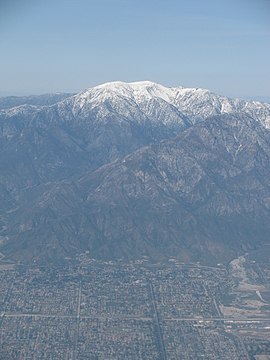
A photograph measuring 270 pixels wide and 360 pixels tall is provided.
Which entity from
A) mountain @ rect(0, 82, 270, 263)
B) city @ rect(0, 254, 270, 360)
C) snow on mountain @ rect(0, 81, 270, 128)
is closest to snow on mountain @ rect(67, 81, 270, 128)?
snow on mountain @ rect(0, 81, 270, 128)

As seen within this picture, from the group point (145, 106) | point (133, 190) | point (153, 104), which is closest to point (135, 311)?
point (133, 190)

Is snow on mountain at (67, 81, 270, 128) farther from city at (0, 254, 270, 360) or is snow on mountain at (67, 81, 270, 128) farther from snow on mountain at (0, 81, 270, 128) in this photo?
city at (0, 254, 270, 360)

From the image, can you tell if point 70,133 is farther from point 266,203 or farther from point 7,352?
point 7,352

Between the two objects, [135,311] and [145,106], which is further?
[145,106]

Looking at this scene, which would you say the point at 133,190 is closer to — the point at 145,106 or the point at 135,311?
the point at 135,311

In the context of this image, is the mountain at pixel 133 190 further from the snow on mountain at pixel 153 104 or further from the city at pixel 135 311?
the snow on mountain at pixel 153 104

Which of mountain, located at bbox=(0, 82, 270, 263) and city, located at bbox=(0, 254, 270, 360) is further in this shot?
mountain, located at bbox=(0, 82, 270, 263)

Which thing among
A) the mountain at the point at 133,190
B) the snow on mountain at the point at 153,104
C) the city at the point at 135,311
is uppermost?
the city at the point at 135,311

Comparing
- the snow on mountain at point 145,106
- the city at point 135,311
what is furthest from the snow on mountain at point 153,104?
the city at point 135,311
